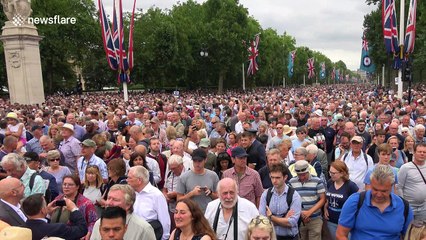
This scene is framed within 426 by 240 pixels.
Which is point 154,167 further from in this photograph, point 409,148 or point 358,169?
point 409,148

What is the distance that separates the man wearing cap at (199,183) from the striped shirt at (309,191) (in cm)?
103

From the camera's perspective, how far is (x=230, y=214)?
3.97 metres

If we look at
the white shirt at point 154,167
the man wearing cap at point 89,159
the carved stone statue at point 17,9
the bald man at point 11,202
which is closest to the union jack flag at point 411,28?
the white shirt at point 154,167

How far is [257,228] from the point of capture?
3352 millimetres

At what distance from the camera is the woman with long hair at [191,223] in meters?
3.35

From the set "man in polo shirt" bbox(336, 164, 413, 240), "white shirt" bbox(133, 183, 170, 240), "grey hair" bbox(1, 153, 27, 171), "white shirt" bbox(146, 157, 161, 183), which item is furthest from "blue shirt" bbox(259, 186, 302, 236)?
"grey hair" bbox(1, 153, 27, 171)

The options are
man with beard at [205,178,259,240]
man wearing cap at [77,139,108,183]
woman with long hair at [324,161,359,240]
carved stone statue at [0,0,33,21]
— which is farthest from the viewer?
carved stone statue at [0,0,33,21]

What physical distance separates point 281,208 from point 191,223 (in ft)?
4.94

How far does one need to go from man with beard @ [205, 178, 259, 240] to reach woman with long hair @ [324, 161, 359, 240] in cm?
141

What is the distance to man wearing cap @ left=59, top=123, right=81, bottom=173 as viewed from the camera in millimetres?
7594

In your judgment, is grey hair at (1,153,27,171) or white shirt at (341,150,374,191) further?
white shirt at (341,150,374,191)

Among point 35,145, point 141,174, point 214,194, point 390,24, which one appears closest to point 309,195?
point 214,194

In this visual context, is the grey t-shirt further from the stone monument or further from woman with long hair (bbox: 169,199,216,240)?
the stone monument

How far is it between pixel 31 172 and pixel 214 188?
99.7 inches
